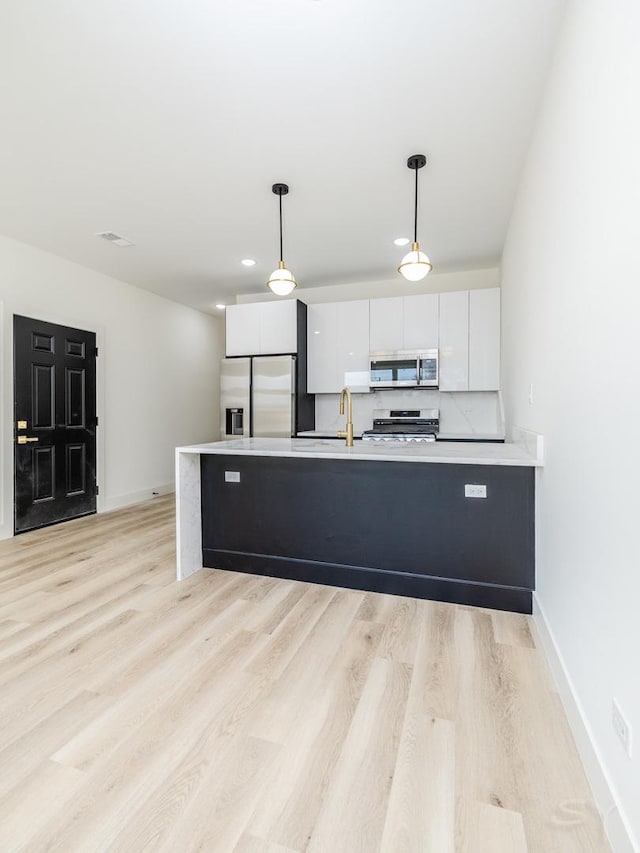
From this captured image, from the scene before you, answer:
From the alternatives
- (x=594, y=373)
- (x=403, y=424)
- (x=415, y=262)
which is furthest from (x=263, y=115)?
(x=403, y=424)

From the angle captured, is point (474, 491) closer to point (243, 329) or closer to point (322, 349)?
point (322, 349)

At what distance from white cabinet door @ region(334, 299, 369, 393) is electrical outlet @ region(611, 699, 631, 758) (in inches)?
160

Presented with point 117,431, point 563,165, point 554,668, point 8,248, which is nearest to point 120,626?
point 554,668

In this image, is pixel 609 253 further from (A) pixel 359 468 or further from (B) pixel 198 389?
(B) pixel 198 389

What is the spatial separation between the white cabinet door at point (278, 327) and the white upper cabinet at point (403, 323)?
925 millimetres

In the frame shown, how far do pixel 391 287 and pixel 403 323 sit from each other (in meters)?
0.71

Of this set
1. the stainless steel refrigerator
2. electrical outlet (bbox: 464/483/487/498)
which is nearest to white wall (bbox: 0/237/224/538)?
the stainless steel refrigerator

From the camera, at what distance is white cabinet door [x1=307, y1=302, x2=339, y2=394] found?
5.16 metres

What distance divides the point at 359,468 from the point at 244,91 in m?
2.17

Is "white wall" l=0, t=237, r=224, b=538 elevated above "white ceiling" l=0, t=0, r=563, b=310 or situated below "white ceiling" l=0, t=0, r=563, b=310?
below

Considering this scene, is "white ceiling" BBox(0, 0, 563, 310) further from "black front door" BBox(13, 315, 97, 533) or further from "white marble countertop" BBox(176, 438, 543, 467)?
"white marble countertop" BBox(176, 438, 543, 467)

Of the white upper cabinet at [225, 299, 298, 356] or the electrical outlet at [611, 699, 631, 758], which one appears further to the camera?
the white upper cabinet at [225, 299, 298, 356]

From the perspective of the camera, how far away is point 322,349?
5203mm

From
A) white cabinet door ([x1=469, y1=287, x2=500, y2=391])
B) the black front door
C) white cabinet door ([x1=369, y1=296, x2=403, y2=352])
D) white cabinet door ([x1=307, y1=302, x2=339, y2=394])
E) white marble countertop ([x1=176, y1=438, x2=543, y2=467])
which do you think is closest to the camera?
white marble countertop ([x1=176, y1=438, x2=543, y2=467])
